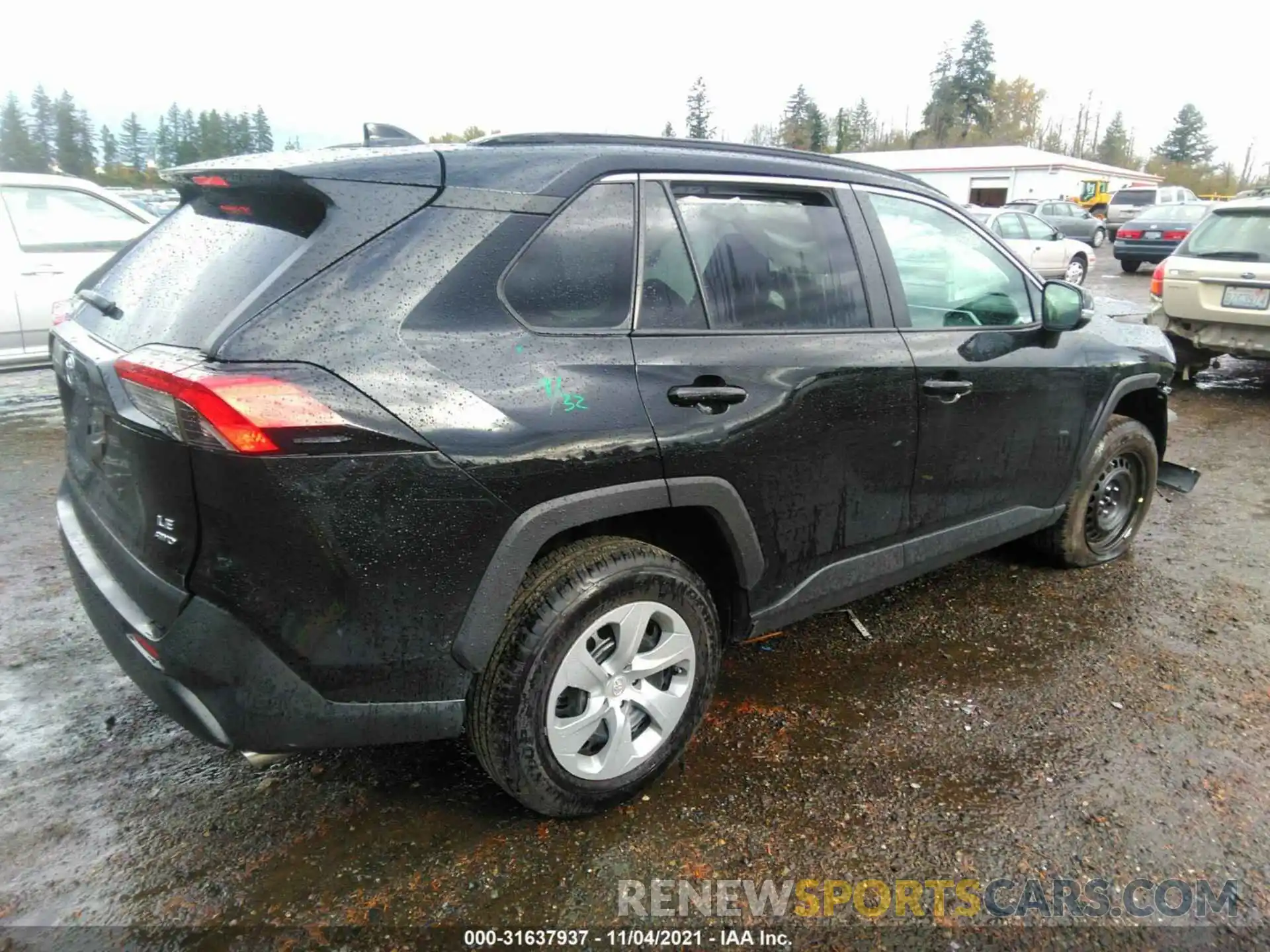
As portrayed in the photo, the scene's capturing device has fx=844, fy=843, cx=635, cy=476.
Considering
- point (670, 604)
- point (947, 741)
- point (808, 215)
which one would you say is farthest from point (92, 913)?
point (808, 215)

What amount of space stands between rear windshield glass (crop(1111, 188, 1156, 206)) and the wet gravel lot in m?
31.7

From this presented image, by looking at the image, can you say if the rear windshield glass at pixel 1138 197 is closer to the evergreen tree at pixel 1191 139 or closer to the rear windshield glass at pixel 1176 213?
the rear windshield glass at pixel 1176 213

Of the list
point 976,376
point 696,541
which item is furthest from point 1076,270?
point 696,541

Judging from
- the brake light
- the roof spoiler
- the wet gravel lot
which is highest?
the roof spoiler

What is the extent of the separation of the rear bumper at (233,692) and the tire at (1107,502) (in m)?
3.08

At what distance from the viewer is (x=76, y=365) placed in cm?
231

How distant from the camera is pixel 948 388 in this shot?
3027mm

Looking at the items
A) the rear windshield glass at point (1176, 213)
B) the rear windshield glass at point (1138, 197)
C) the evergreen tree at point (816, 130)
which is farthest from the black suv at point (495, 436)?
the evergreen tree at point (816, 130)

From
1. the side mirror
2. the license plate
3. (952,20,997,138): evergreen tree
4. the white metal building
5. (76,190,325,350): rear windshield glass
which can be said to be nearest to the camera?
(76,190,325,350): rear windshield glass

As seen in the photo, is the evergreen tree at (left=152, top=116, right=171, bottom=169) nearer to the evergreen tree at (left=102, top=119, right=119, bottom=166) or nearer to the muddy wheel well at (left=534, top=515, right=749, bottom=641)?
the evergreen tree at (left=102, top=119, right=119, bottom=166)

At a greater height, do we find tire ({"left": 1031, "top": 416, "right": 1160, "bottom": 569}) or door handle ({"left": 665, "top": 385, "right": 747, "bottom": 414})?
door handle ({"left": 665, "top": 385, "right": 747, "bottom": 414})

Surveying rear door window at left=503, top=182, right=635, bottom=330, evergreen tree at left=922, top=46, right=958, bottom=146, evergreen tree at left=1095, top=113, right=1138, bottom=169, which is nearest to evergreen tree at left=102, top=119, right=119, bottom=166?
rear door window at left=503, top=182, right=635, bottom=330

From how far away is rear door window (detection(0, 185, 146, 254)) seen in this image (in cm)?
659

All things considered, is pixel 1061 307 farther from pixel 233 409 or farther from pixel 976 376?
pixel 233 409
